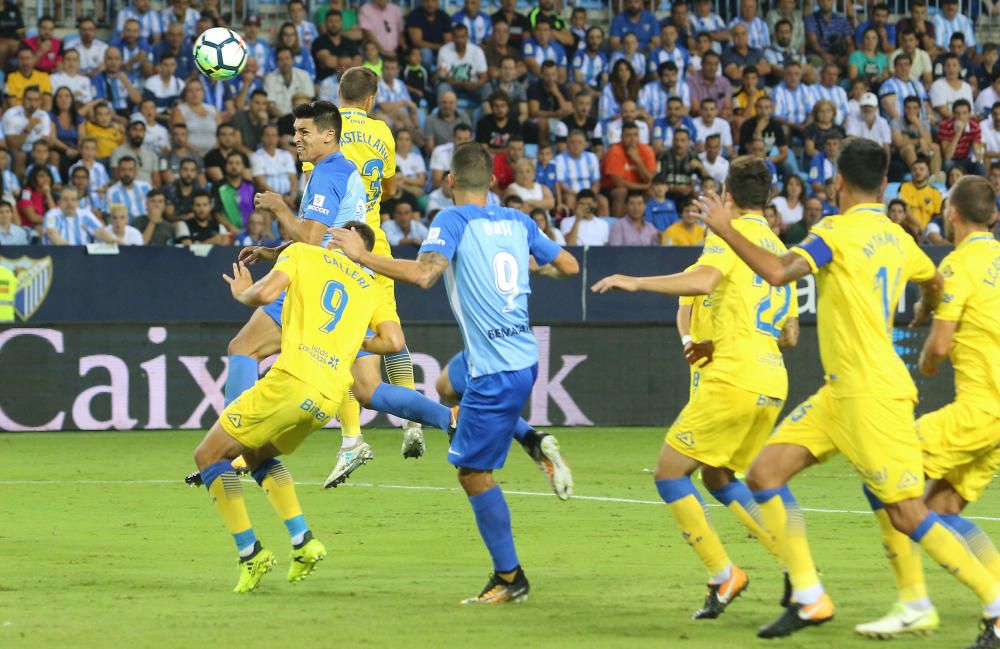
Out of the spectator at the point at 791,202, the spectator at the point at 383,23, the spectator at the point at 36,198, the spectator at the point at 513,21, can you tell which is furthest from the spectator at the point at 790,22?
the spectator at the point at 36,198

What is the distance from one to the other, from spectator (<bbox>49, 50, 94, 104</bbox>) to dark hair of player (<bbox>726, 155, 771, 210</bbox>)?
1365cm

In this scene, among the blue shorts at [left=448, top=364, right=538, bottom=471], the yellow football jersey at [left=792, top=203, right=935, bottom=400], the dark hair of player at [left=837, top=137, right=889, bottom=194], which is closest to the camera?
the yellow football jersey at [left=792, top=203, right=935, bottom=400]

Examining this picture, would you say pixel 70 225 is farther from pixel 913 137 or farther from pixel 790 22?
pixel 913 137

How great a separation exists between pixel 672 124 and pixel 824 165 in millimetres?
2234

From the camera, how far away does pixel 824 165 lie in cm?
2161

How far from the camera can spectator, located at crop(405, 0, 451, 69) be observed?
21875 mm

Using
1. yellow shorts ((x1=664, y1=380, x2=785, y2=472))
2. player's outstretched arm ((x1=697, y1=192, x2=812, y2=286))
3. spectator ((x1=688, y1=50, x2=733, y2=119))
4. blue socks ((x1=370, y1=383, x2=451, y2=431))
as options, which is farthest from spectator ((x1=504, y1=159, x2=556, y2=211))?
player's outstretched arm ((x1=697, y1=192, x2=812, y2=286))

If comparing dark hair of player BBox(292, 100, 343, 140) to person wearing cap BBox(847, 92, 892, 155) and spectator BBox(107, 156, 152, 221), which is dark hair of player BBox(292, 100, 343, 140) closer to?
spectator BBox(107, 156, 152, 221)

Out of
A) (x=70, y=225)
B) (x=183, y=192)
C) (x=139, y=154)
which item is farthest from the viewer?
(x=139, y=154)

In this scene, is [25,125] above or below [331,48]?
below

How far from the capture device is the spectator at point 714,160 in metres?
20.7

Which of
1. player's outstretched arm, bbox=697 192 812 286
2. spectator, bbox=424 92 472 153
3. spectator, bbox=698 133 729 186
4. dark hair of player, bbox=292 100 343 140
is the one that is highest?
dark hair of player, bbox=292 100 343 140

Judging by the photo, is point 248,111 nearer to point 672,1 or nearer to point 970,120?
point 672,1

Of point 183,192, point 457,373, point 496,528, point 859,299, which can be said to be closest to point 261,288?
point 457,373
